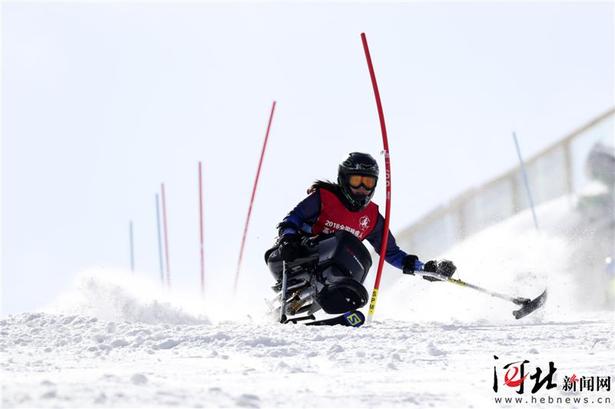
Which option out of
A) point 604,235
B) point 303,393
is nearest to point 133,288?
point 303,393

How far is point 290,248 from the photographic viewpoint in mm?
6957

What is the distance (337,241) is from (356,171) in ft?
2.22

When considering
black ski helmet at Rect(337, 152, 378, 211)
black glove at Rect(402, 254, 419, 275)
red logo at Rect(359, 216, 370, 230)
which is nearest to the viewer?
black ski helmet at Rect(337, 152, 378, 211)

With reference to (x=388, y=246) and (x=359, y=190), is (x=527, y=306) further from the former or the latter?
(x=359, y=190)

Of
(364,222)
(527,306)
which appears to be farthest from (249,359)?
(527,306)

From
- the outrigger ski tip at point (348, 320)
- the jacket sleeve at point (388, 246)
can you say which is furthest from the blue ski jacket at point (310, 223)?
the outrigger ski tip at point (348, 320)

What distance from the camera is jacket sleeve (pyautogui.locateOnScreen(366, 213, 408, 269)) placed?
7.98m

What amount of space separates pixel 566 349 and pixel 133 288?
4198 mm

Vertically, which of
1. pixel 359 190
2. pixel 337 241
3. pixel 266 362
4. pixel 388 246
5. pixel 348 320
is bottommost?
pixel 266 362

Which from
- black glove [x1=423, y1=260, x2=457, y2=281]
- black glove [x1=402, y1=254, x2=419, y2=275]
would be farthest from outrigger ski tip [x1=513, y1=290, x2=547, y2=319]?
black glove [x1=402, y1=254, x2=419, y2=275]

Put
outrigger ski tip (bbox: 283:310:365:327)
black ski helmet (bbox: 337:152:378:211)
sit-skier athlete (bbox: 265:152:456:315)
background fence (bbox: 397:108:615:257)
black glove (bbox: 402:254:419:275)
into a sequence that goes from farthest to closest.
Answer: background fence (bbox: 397:108:615:257), black glove (bbox: 402:254:419:275), black ski helmet (bbox: 337:152:378:211), sit-skier athlete (bbox: 265:152:456:315), outrigger ski tip (bbox: 283:310:365:327)

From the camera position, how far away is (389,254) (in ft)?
26.7

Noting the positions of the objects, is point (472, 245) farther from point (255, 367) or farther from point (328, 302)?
point (255, 367)

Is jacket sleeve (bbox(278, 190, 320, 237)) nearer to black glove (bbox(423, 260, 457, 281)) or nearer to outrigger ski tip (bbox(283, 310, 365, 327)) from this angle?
outrigger ski tip (bbox(283, 310, 365, 327))
